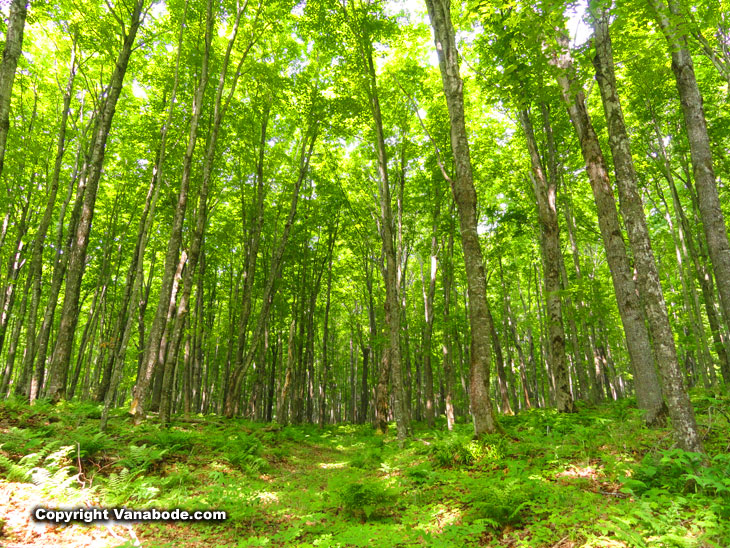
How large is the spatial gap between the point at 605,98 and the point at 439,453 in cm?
751

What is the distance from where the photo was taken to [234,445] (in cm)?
925

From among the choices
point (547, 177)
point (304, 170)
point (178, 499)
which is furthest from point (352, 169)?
point (178, 499)

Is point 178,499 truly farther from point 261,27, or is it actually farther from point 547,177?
point 547,177

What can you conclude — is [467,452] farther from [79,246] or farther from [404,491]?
[79,246]

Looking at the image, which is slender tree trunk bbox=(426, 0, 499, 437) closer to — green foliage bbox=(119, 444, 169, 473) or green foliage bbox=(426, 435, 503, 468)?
green foliage bbox=(426, 435, 503, 468)

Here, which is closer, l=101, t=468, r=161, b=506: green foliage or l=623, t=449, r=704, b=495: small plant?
l=623, t=449, r=704, b=495: small plant

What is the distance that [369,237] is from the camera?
21.1 metres

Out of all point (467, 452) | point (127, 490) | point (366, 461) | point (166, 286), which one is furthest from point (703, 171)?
point (166, 286)

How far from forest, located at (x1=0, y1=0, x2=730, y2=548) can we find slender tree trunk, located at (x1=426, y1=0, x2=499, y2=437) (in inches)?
2.4

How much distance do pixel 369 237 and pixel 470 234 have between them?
1312cm

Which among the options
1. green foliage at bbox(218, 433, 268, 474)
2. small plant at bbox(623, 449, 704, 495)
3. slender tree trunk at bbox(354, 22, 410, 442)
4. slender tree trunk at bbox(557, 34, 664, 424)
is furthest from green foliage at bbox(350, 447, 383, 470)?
slender tree trunk at bbox(557, 34, 664, 424)

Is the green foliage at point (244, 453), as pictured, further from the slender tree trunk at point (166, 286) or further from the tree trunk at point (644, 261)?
the tree trunk at point (644, 261)

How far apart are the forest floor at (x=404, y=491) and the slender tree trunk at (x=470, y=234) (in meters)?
0.76
